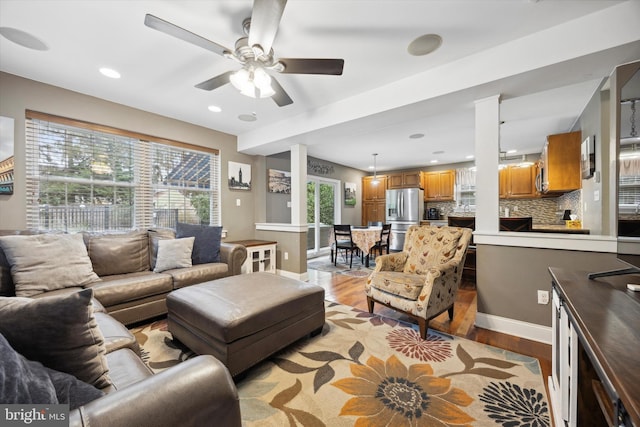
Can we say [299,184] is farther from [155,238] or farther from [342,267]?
[155,238]

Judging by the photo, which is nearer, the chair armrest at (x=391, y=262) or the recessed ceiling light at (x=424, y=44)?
the recessed ceiling light at (x=424, y=44)

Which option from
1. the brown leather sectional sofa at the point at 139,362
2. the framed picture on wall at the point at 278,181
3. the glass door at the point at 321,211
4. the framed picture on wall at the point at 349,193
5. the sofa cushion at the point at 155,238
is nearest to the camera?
the brown leather sectional sofa at the point at 139,362

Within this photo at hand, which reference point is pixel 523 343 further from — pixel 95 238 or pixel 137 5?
pixel 95 238

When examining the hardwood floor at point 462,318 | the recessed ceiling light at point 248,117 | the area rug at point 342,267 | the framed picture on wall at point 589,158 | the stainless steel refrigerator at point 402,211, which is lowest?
the hardwood floor at point 462,318

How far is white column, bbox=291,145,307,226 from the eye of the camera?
13.5ft

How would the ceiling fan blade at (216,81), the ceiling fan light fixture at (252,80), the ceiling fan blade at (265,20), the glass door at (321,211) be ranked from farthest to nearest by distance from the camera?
the glass door at (321,211), the ceiling fan blade at (216,81), the ceiling fan light fixture at (252,80), the ceiling fan blade at (265,20)

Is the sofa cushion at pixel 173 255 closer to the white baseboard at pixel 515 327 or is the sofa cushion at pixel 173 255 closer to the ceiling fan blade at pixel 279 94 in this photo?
the ceiling fan blade at pixel 279 94

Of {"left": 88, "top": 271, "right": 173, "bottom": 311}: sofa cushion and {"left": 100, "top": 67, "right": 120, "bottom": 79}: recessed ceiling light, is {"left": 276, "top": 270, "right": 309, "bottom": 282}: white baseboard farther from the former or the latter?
{"left": 100, "top": 67, "right": 120, "bottom": 79}: recessed ceiling light

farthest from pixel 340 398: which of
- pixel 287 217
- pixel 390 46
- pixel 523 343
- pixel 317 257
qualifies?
pixel 317 257

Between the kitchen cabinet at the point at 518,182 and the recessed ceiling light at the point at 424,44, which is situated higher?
the recessed ceiling light at the point at 424,44

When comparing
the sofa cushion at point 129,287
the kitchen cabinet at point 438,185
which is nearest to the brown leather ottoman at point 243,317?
the sofa cushion at point 129,287

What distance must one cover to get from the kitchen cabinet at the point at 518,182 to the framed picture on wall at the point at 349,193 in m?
3.58

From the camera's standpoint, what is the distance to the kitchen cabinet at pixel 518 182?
17.3 ft

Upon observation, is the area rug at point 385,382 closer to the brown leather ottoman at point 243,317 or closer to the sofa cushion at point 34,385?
the brown leather ottoman at point 243,317
